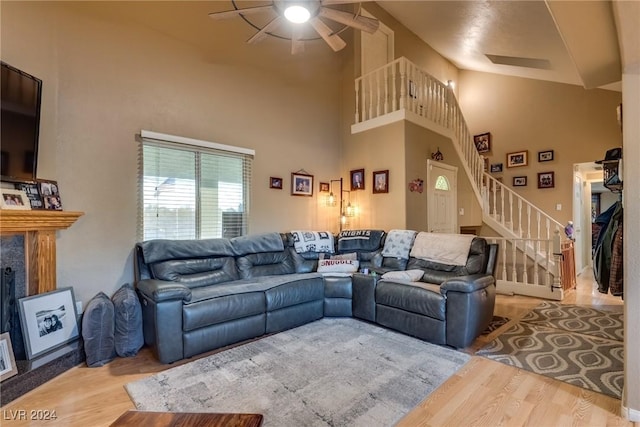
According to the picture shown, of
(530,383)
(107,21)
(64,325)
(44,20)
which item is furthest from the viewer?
(107,21)

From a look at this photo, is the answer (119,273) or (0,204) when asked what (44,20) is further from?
(119,273)

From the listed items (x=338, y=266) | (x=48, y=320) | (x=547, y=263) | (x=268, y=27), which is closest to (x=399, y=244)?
(x=338, y=266)

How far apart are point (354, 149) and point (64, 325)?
4.28 metres

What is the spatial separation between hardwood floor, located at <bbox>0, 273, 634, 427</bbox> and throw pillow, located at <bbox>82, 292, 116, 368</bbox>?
9 centimetres

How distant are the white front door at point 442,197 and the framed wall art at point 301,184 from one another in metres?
1.90

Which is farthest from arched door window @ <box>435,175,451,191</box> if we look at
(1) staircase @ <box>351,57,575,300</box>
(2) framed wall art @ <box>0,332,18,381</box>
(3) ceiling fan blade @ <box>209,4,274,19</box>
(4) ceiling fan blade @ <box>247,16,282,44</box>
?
(2) framed wall art @ <box>0,332,18,381</box>

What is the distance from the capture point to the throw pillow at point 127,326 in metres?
2.57

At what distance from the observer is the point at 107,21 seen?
121 inches

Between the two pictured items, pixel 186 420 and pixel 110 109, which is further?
pixel 110 109

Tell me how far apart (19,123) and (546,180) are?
7670 millimetres

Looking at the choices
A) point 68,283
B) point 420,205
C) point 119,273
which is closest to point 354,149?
point 420,205

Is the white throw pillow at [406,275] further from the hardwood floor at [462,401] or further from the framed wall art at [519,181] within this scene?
the framed wall art at [519,181]

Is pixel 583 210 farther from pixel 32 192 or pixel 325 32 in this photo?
pixel 32 192

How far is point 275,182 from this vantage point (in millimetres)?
4480
